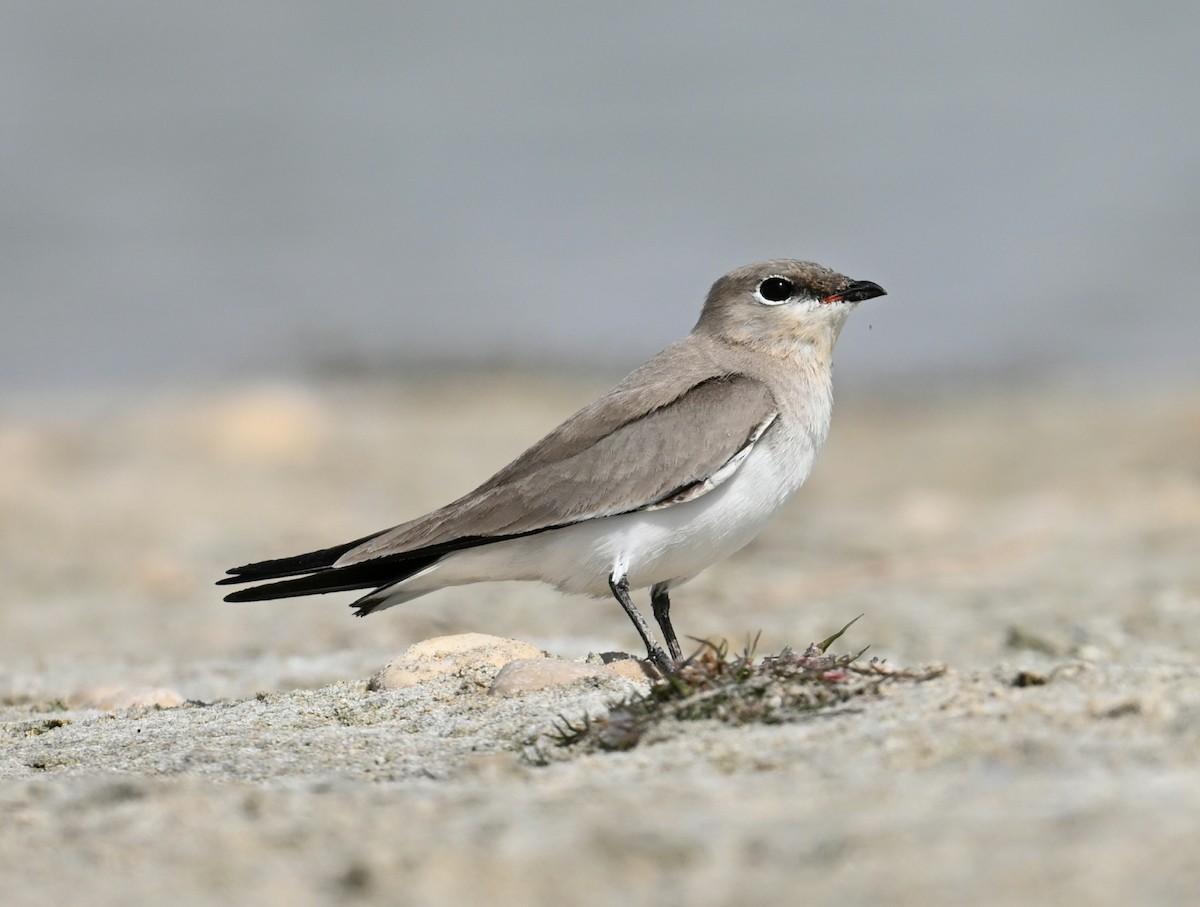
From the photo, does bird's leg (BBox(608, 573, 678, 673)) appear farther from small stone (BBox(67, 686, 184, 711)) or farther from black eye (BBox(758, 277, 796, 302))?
small stone (BBox(67, 686, 184, 711))

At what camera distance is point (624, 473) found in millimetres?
5441

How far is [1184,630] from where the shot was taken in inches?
292

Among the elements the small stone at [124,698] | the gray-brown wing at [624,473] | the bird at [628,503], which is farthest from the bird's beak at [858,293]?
the small stone at [124,698]

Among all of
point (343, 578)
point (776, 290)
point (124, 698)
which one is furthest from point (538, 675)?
point (776, 290)

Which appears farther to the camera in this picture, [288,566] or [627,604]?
[288,566]

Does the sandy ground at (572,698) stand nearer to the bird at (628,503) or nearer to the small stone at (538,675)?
the small stone at (538,675)

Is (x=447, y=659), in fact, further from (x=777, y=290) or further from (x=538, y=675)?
(x=777, y=290)

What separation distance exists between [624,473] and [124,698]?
2157 mm

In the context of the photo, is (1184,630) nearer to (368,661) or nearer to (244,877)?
(368,661)

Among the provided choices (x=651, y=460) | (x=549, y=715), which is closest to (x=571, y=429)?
(x=651, y=460)

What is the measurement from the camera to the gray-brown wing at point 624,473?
534 cm

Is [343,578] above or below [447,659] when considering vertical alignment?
above

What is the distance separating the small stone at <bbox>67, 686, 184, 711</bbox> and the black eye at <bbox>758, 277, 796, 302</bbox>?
9.34 feet

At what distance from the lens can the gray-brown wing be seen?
5344 mm
